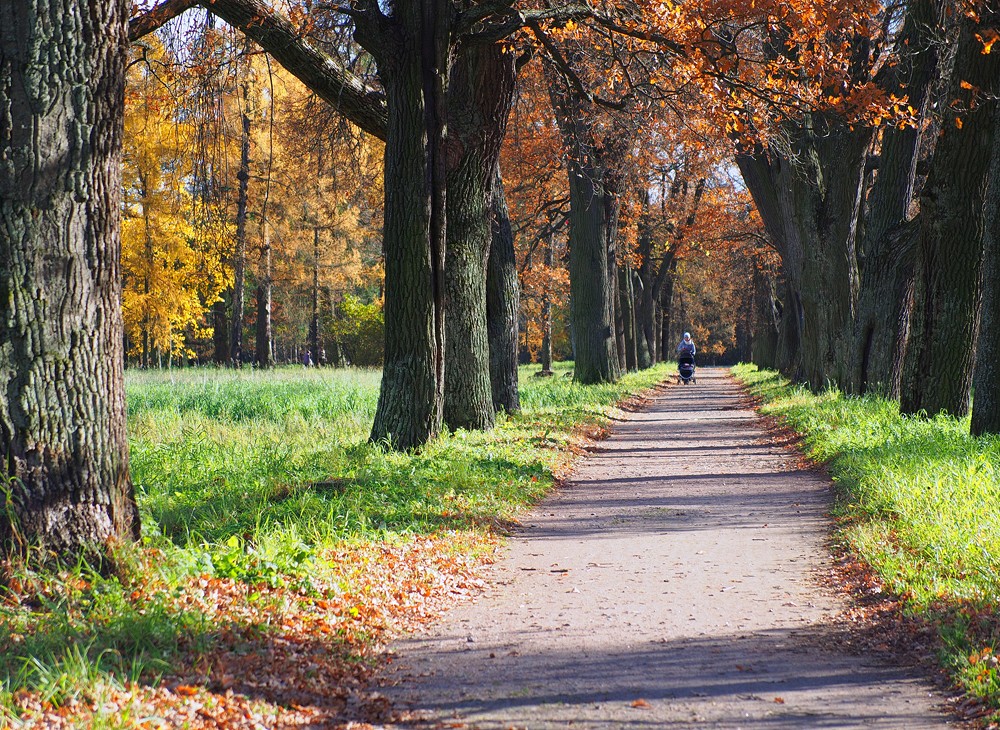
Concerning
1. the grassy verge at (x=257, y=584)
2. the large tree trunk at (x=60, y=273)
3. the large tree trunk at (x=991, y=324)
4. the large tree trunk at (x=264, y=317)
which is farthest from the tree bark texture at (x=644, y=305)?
the large tree trunk at (x=60, y=273)

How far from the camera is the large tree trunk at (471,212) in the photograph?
12.8 m

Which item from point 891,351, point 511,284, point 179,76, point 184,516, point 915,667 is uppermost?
point 179,76

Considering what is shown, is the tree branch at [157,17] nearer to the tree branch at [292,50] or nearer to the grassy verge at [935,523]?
the tree branch at [292,50]

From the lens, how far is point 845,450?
11.3 meters

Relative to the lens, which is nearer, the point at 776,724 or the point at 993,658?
the point at 776,724

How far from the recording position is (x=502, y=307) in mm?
16078

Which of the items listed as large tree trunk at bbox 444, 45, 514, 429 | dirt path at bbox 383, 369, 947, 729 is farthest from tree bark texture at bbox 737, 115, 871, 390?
dirt path at bbox 383, 369, 947, 729

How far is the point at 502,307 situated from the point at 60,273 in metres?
11.3

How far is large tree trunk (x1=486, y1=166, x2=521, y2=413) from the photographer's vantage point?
15.9m

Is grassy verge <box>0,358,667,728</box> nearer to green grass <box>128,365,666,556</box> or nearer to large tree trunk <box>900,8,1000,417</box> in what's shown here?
green grass <box>128,365,666,556</box>

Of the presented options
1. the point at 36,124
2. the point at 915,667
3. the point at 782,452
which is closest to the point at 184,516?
the point at 36,124

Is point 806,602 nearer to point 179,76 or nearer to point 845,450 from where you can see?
point 845,450

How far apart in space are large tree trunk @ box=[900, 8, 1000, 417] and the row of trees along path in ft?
0.10

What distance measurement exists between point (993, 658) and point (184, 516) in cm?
535
